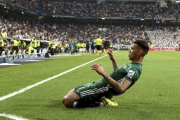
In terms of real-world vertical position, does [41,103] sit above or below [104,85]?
below

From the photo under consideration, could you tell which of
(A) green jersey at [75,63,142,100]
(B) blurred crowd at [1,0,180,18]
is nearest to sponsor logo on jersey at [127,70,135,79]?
(A) green jersey at [75,63,142,100]

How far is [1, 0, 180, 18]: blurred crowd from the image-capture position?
262 feet

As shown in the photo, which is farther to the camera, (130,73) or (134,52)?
(134,52)

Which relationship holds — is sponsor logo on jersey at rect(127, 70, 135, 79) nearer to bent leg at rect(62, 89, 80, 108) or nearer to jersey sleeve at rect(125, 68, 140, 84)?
jersey sleeve at rect(125, 68, 140, 84)

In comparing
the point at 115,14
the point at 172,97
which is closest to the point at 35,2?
the point at 115,14

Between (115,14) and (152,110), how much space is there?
80.2 meters

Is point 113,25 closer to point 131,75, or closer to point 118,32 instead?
point 118,32

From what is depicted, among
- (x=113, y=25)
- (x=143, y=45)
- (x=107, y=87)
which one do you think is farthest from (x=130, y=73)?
(x=113, y=25)

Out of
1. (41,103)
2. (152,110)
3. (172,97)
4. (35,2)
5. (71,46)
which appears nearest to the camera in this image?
(152,110)

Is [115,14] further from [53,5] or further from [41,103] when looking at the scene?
[41,103]

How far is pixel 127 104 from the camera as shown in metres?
5.96

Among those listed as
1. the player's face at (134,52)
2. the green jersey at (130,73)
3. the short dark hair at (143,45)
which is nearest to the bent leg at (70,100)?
the green jersey at (130,73)

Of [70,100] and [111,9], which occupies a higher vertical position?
[111,9]

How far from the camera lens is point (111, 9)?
8556cm
